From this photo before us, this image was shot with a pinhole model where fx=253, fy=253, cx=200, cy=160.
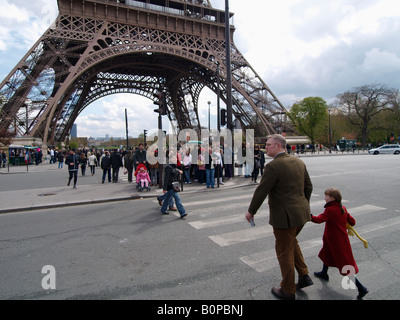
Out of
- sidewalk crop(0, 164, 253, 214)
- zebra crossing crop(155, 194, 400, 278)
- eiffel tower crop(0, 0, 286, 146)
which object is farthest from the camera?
eiffel tower crop(0, 0, 286, 146)

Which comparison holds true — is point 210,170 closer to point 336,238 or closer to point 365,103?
point 336,238

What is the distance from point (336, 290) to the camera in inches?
119

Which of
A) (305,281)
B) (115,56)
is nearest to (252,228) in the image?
(305,281)

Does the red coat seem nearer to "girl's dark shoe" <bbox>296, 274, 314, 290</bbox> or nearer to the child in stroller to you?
"girl's dark shoe" <bbox>296, 274, 314, 290</bbox>

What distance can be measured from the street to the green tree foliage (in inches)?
1838

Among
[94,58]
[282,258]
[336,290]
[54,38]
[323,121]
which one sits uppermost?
[54,38]

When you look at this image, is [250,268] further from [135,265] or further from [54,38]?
A: [54,38]

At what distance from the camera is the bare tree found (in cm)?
4588

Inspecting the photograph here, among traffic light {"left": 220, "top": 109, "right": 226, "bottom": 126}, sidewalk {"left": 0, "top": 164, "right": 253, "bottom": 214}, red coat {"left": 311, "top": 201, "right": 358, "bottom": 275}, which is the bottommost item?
sidewalk {"left": 0, "top": 164, "right": 253, "bottom": 214}

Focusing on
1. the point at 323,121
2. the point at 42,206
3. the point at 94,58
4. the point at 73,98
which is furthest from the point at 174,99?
the point at 42,206

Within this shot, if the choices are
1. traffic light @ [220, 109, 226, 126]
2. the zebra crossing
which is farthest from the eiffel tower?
the zebra crossing

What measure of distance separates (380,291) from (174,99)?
46.7 metres

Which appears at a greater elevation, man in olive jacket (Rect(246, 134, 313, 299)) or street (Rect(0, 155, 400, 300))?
man in olive jacket (Rect(246, 134, 313, 299))

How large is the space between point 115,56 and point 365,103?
45.4m
